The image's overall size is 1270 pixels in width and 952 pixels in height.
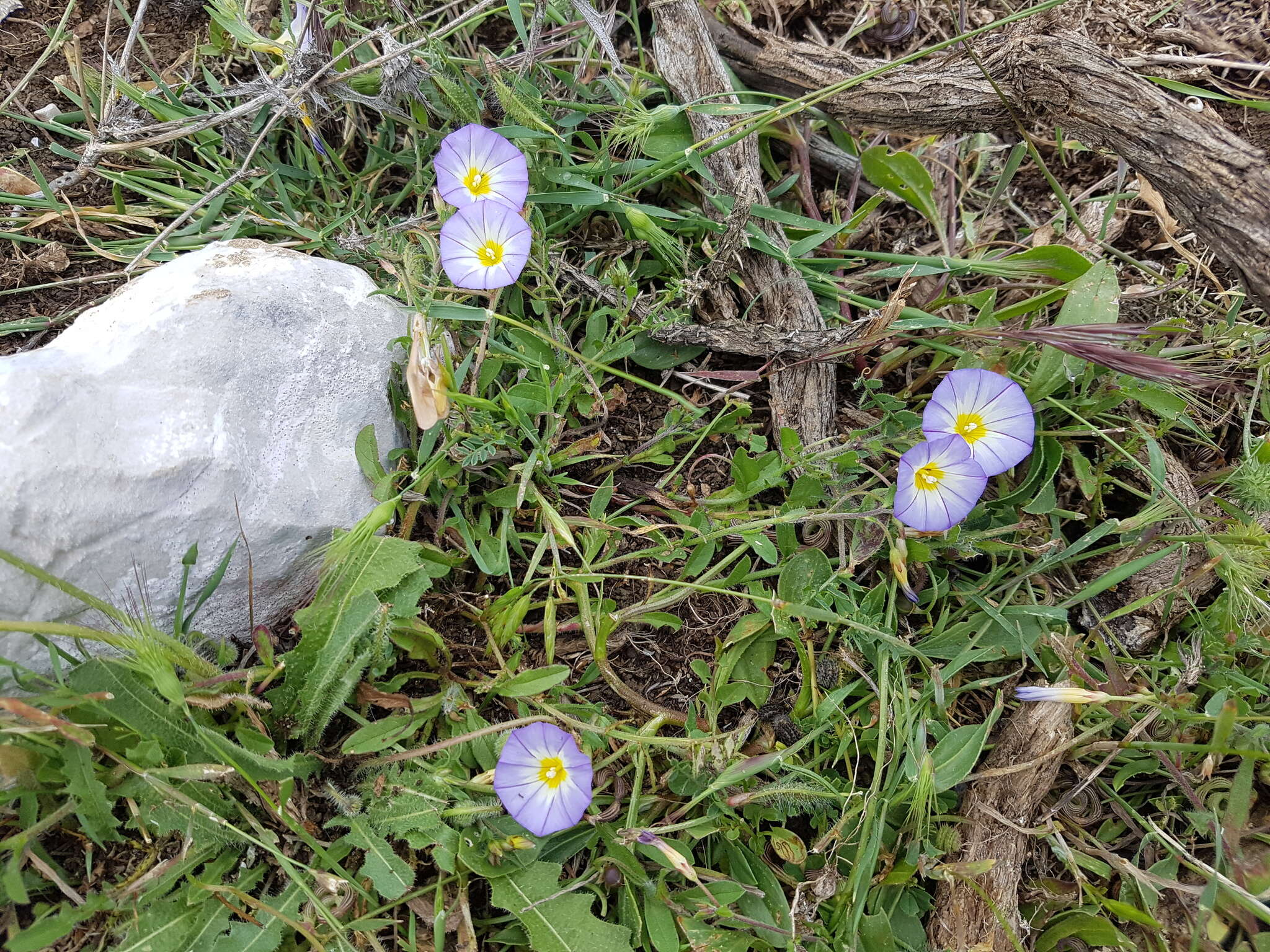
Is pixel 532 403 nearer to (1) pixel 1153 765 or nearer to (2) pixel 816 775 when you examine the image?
(2) pixel 816 775

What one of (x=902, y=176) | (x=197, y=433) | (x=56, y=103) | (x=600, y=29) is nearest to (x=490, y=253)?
(x=600, y=29)

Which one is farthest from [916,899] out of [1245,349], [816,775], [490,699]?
[1245,349]

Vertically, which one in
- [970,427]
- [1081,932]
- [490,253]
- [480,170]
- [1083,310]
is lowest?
[1081,932]

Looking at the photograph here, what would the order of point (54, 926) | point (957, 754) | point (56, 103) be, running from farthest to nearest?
point (56, 103)
point (957, 754)
point (54, 926)

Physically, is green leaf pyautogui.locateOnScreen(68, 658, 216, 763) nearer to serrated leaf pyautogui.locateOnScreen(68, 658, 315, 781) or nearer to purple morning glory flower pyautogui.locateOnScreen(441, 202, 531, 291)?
serrated leaf pyautogui.locateOnScreen(68, 658, 315, 781)


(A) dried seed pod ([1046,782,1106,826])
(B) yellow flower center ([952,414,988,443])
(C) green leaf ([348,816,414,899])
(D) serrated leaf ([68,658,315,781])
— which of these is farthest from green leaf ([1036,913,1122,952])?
(D) serrated leaf ([68,658,315,781])

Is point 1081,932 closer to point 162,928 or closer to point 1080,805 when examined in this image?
point 1080,805

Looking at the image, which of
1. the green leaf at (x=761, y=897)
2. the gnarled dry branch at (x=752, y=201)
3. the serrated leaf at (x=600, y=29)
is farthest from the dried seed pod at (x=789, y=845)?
the serrated leaf at (x=600, y=29)
